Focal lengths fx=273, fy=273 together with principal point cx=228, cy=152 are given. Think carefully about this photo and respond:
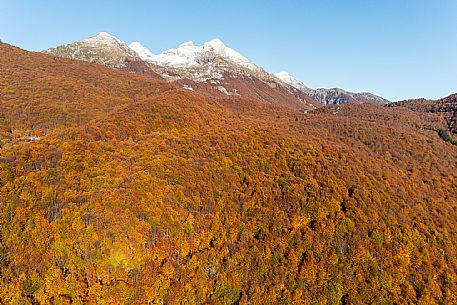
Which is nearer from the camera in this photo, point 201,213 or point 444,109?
point 201,213

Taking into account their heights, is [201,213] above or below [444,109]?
below

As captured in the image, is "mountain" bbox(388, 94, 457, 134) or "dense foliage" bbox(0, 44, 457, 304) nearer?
"dense foliage" bbox(0, 44, 457, 304)

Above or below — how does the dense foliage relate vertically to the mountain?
below

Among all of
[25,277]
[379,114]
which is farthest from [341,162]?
[379,114]

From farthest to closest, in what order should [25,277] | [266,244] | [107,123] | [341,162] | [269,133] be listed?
[269,133] < [341,162] < [107,123] < [266,244] < [25,277]

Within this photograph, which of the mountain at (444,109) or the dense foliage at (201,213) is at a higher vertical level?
the mountain at (444,109)

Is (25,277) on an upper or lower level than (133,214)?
lower

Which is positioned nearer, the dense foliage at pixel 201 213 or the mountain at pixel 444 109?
the dense foliage at pixel 201 213

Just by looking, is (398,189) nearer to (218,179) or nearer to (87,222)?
(218,179)
